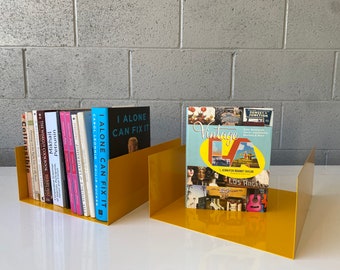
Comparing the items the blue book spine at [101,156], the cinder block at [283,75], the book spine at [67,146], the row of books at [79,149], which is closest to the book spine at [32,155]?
the row of books at [79,149]

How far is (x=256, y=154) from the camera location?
0.72m

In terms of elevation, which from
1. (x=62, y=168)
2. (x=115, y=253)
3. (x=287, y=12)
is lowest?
(x=115, y=253)

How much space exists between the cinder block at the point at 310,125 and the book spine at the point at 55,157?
87cm

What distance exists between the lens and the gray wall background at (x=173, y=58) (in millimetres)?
1138

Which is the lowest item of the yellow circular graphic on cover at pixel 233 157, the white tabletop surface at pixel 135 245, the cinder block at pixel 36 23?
the white tabletop surface at pixel 135 245

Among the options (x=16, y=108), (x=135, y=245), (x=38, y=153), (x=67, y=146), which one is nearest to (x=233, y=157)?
(x=135, y=245)

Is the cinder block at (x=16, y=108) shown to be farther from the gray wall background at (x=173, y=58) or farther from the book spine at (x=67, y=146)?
the book spine at (x=67, y=146)

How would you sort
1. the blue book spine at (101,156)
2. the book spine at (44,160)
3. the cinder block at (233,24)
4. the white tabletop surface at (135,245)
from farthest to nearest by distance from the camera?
the cinder block at (233,24) < the book spine at (44,160) < the blue book spine at (101,156) < the white tabletop surface at (135,245)

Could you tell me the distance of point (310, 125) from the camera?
1.21m

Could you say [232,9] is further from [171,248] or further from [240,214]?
[171,248]

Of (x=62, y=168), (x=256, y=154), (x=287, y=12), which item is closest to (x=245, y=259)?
(x=256, y=154)

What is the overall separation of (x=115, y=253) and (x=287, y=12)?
105cm

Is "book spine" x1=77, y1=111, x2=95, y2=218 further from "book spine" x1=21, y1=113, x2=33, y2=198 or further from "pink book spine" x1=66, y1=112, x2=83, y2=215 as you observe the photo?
"book spine" x1=21, y1=113, x2=33, y2=198

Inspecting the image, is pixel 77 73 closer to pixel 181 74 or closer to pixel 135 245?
pixel 181 74
